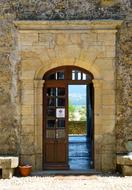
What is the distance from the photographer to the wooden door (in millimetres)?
10461

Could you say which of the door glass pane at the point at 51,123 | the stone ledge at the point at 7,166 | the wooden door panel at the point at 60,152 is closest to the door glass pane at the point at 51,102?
the door glass pane at the point at 51,123

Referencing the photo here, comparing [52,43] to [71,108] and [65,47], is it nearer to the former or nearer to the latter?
[65,47]

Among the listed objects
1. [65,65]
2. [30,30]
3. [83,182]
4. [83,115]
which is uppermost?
[30,30]

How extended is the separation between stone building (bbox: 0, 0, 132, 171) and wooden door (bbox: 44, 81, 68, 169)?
0.86 ft

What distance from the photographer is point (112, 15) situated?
1017 cm

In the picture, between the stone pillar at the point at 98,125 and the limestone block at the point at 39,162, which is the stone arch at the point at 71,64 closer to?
the stone pillar at the point at 98,125

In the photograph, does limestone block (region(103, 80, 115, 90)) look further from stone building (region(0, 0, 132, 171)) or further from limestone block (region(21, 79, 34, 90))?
limestone block (region(21, 79, 34, 90))

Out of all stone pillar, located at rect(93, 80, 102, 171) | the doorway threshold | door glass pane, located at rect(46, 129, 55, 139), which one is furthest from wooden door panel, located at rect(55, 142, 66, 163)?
stone pillar, located at rect(93, 80, 102, 171)

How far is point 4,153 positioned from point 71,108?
27.8 ft

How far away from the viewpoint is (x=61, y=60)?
33.6 ft

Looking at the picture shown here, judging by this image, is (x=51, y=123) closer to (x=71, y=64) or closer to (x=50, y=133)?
(x=50, y=133)

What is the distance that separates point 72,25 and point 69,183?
3755mm

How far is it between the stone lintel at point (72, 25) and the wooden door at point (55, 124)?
1.40m

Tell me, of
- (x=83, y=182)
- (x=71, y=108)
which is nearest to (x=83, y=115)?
(x=71, y=108)
